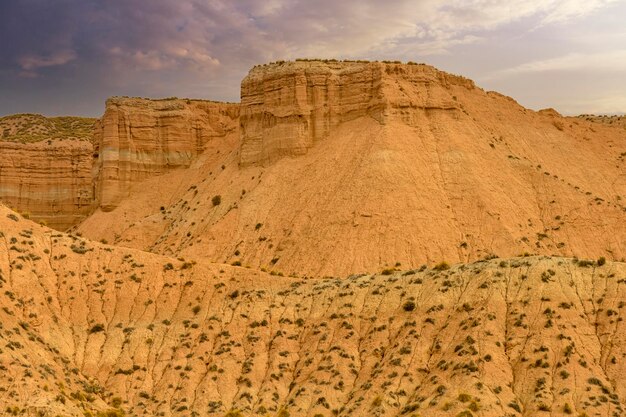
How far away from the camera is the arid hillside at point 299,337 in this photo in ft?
107

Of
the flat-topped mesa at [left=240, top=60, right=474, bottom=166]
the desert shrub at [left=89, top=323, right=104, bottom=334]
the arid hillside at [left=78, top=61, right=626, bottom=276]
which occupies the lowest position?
the desert shrub at [left=89, top=323, right=104, bottom=334]

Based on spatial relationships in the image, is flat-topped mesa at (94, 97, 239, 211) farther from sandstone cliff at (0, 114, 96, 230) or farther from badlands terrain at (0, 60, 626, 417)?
sandstone cliff at (0, 114, 96, 230)

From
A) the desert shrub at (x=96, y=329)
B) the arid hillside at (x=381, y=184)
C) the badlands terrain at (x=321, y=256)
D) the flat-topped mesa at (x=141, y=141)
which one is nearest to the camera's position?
the badlands terrain at (x=321, y=256)

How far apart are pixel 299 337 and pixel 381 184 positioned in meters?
24.3

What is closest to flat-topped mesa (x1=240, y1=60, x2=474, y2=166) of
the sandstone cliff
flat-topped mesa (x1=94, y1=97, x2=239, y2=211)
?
flat-topped mesa (x1=94, y1=97, x2=239, y2=211)

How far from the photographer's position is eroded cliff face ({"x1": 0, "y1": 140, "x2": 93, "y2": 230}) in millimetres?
90125

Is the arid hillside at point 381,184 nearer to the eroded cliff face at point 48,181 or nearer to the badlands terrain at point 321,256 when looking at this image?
the badlands terrain at point 321,256

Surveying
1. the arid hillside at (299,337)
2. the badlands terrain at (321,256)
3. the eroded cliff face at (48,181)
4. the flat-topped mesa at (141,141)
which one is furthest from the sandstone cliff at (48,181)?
the arid hillside at (299,337)

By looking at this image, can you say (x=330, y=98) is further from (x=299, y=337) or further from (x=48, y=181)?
(x=48, y=181)

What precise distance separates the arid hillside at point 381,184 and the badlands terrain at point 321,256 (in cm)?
19

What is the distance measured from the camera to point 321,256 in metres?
56.9

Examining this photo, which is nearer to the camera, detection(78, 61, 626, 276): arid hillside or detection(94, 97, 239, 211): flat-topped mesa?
detection(78, 61, 626, 276): arid hillside

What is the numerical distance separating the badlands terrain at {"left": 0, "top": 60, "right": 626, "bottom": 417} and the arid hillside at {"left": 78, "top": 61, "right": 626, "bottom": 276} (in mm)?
189

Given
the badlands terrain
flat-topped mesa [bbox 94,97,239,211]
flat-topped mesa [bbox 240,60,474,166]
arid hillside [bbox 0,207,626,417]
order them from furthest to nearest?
flat-topped mesa [bbox 94,97,239,211] → flat-topped mesa [bbox 240,60,474,166] → the badlands terrain → arid hillside [bbox 0,207,626,417]
